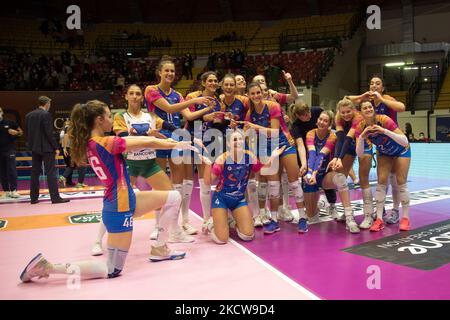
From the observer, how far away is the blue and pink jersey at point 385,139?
14.2ft

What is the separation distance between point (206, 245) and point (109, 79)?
562 inches

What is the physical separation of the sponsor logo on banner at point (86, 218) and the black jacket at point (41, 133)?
5.31ft

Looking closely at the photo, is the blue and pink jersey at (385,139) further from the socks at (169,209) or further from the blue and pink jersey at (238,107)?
the socks at (169,209)

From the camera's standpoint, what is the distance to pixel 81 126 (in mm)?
2941

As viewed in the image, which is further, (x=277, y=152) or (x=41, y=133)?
(x=41, y=133)

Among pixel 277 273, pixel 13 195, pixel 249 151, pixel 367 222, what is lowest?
pixel 277 273

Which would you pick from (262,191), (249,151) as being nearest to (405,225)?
(262,191)

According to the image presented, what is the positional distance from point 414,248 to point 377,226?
72 centimetres

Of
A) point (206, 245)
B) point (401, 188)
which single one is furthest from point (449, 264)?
point (206, 245)

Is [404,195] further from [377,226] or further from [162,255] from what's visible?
[162,255]

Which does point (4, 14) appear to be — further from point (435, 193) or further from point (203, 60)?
point (435, 193)

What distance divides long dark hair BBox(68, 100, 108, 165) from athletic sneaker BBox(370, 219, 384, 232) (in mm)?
3132
